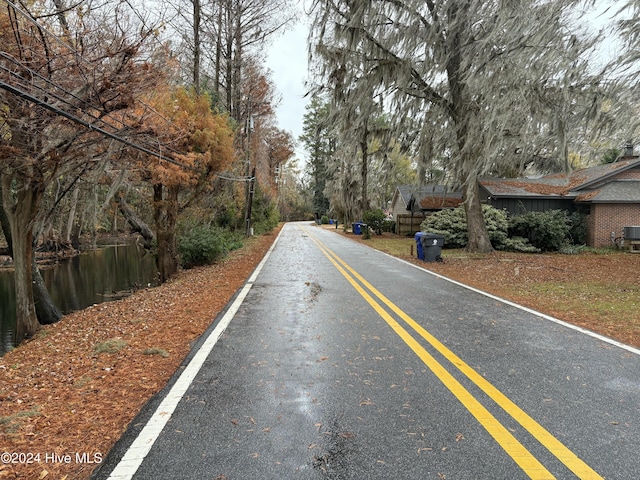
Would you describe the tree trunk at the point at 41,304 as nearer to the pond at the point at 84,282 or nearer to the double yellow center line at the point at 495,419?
the pond at the point at 84,282

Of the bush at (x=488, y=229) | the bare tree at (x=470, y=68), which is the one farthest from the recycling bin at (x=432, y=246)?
the bush at (x=488, y=229)

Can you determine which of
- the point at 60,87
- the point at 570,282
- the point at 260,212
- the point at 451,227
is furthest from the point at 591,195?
the point at 260,212

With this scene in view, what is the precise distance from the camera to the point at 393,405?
3.29m

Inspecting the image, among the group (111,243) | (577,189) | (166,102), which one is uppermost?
(166,102)

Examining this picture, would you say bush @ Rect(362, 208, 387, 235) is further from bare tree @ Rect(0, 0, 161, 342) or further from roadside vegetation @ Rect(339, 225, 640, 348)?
bare tree @ Rect(0, 0, 161, 342)

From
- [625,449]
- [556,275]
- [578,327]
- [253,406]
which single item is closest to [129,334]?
[253,406]

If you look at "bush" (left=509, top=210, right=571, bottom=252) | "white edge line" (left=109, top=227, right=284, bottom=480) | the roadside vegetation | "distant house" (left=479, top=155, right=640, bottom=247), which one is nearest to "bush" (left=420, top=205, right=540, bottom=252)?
"bush" (left=509, top=210, right=571, bottom=252)

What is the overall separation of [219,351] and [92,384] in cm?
131

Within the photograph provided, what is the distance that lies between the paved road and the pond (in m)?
8.65

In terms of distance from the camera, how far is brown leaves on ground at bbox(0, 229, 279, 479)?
2.72 m

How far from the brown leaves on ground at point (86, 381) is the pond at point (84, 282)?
205 inches

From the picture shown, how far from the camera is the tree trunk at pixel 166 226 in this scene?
532 inches

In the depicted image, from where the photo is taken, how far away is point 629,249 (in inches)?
715

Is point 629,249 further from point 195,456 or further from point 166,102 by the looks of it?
point 195,456
